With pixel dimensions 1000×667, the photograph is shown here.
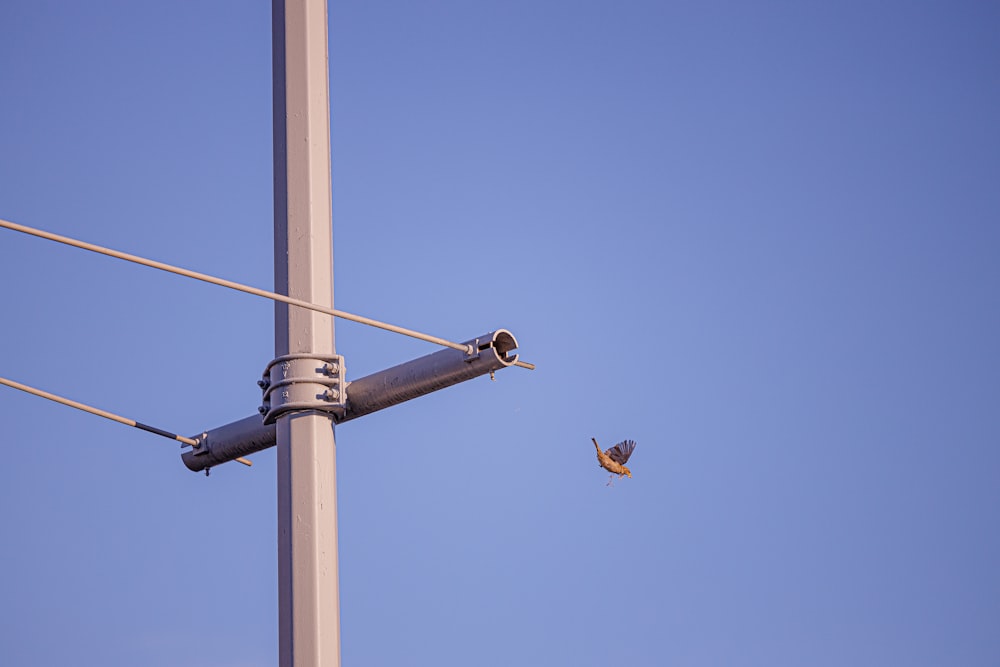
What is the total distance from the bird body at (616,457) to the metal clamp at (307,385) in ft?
11.3

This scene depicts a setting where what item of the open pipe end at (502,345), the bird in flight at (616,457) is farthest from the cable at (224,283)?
the bird in flight at (616,457)

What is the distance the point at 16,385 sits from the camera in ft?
30.5

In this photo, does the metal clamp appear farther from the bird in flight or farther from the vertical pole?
the bird in flight

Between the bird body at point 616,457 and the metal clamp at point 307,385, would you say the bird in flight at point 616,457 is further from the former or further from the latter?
the metal clamp at point 307,385

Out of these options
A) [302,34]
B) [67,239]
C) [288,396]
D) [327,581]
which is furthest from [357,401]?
[302,34]

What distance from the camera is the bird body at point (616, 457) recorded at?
1115cm

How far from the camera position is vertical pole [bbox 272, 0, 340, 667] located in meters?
7.78

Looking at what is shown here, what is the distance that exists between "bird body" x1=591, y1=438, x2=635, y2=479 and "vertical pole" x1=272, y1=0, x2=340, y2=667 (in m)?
3.50

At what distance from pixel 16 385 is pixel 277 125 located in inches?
92.5

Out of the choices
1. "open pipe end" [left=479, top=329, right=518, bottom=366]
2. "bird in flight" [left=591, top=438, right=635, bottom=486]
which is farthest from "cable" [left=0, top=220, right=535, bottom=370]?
"bird in flight" [left=591, top=438, right=635, bottom=486]

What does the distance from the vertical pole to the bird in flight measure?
3.50 meters

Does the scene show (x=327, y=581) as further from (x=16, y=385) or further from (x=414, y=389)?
(x=16, y=385)

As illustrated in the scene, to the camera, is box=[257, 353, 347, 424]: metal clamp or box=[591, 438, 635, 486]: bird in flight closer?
box=[257, 353, 347, 424]: metal clamp

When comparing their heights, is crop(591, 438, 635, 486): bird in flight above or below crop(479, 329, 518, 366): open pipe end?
above
